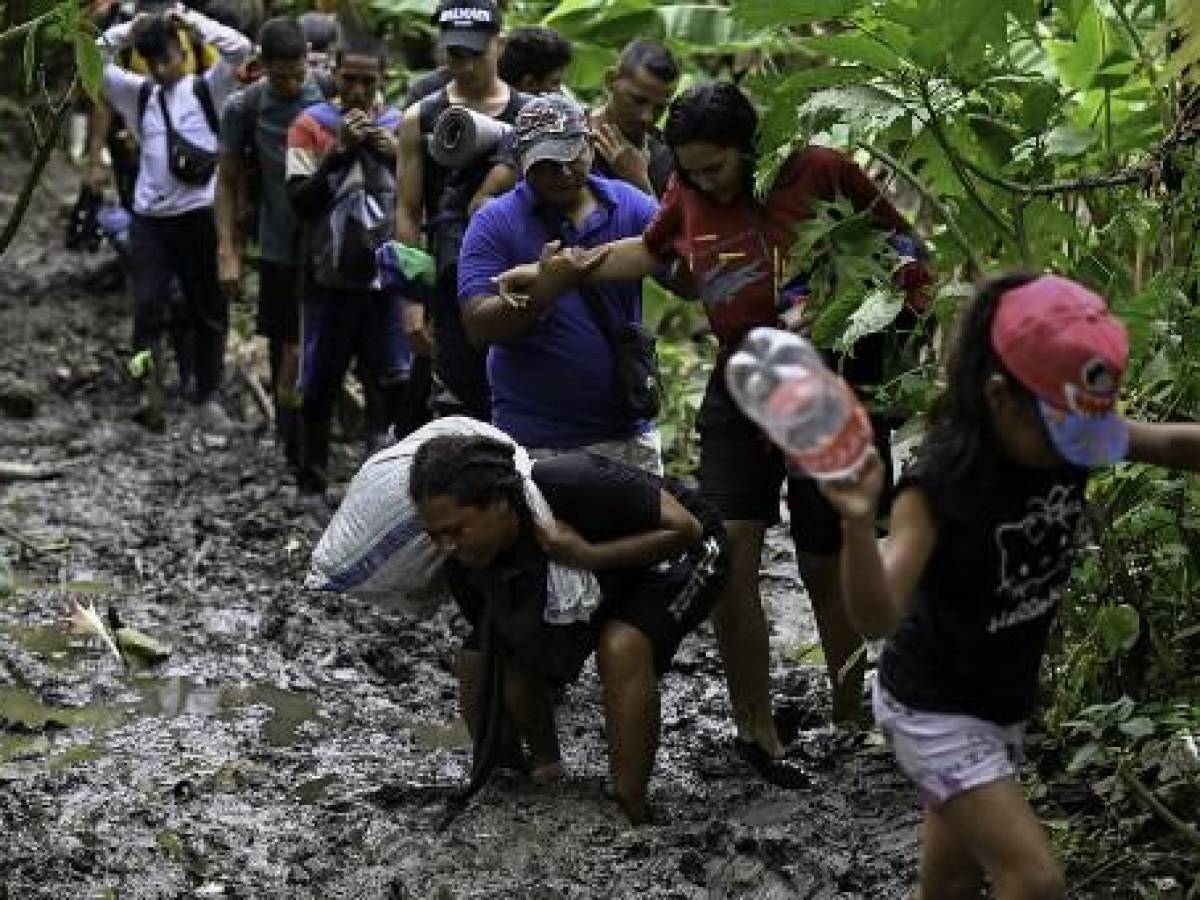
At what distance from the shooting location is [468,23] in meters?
7.82

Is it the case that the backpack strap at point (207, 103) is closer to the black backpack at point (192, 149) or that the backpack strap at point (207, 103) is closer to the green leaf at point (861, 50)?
the black backpack at point (192, 149)

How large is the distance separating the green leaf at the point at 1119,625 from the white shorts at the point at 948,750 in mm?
1172

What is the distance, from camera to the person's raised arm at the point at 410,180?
7.91 metres

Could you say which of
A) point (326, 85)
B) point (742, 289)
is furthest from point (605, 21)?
point (742, 289)

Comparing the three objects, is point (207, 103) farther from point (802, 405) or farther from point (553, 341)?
point (802, 405)

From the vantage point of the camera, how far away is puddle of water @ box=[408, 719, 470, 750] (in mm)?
6832

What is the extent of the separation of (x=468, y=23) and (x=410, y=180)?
0.59 meters

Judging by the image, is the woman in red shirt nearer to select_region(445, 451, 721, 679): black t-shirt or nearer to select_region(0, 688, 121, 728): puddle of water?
select_region(445, 451, 721, 679): black t-shirt

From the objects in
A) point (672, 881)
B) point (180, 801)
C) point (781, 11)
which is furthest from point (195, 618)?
point (781, 11)

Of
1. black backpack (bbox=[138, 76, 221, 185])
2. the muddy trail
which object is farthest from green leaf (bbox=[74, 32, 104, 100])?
black backpack (bbox=[138, 76, 221, 185])

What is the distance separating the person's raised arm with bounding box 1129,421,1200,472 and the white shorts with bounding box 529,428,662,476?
2.55 metres

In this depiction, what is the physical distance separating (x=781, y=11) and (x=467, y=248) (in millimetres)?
1568

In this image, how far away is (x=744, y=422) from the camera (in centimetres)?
615

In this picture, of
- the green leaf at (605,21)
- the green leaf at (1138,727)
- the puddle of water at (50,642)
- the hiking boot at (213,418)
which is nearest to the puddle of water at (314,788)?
the puddle of water at (50,642)
